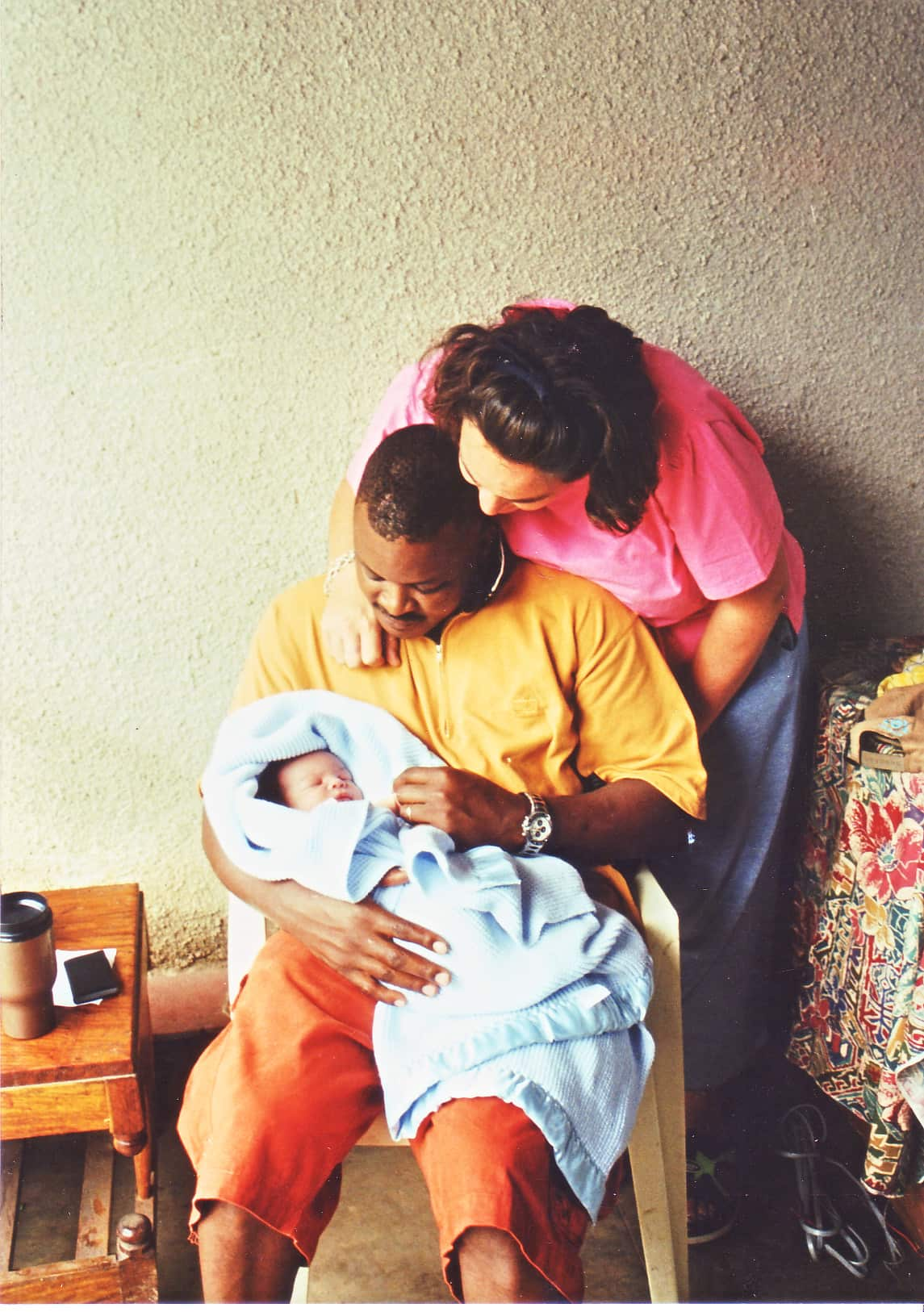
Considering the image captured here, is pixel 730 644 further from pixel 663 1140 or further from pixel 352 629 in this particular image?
pixel 663 1140

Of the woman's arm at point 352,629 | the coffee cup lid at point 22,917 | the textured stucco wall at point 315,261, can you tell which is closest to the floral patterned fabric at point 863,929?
the textured stucco wall at point 315,261

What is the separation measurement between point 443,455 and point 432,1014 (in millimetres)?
769

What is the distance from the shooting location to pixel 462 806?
159 centimetres

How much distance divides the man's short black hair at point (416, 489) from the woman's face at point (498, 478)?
0.03m

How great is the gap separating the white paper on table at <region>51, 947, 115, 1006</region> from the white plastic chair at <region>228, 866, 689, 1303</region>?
1.66ft

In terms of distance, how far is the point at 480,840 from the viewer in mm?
1595

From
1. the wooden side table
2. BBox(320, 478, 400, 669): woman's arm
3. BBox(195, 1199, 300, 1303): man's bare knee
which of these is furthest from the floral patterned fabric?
the wooden side table

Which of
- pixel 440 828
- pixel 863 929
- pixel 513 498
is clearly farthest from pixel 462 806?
pixel 863 929

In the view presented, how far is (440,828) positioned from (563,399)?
0.62 meters

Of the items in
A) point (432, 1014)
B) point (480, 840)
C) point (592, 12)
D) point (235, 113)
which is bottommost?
point (432, 1014)

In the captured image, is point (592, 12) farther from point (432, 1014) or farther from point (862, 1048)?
point (862, 1048)

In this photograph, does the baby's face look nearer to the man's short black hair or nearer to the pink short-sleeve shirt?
the man's short black hair

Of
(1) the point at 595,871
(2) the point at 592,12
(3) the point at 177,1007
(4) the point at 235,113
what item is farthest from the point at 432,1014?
(2) the point at 592,12

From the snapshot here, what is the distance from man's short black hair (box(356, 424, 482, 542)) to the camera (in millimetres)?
1521
